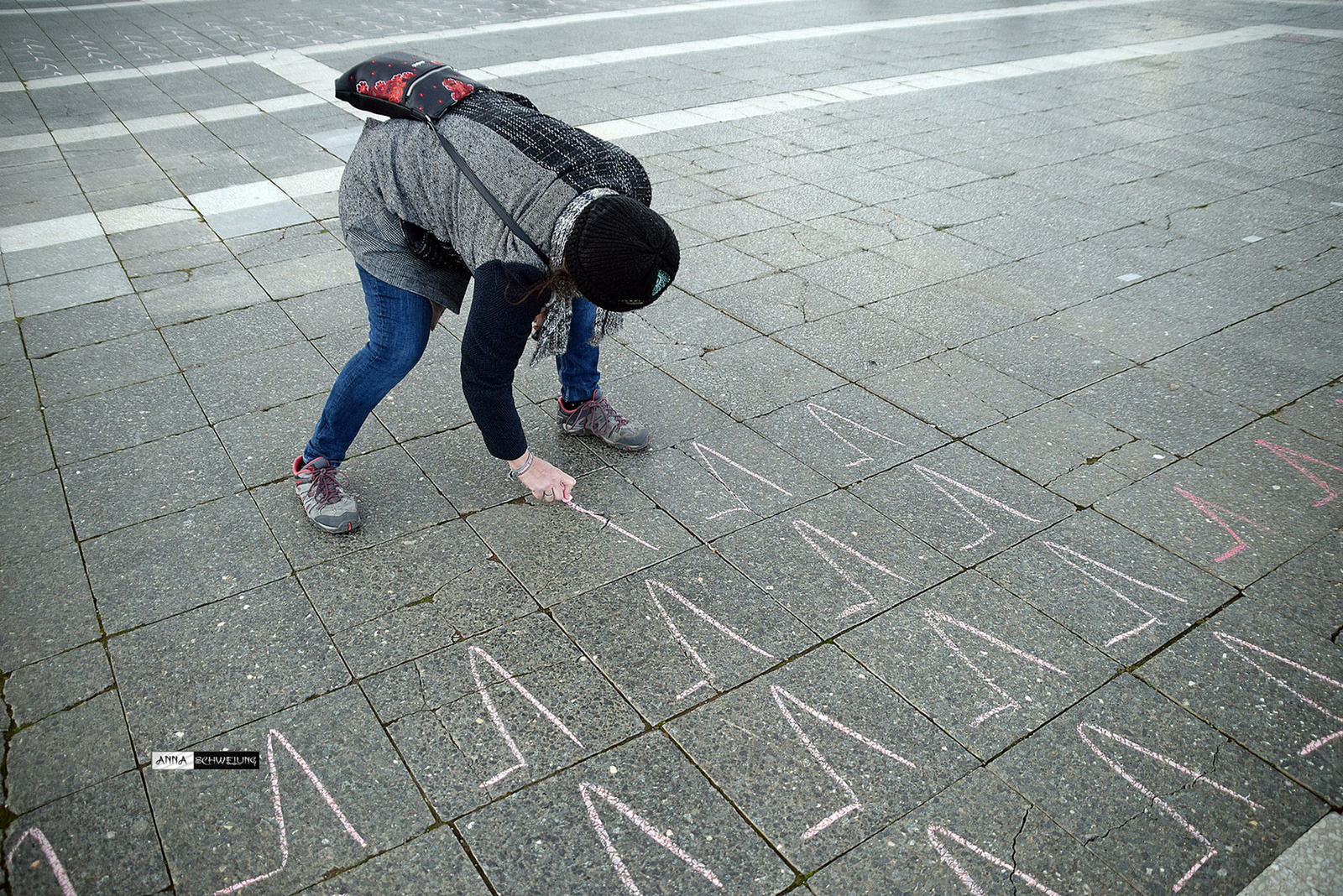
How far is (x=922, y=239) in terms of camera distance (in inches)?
213

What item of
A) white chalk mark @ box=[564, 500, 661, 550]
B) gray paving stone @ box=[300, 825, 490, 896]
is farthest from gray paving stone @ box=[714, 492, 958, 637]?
gray paving stone @ box=[300, 825, 490, 896]

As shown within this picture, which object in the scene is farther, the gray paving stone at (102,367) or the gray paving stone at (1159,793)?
the gray paving stone at (102,367)

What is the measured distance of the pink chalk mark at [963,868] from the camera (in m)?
1.99

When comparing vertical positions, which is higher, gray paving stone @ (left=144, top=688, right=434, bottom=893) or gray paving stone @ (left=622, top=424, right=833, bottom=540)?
gray paving stone @ (left=622, top=424, right=833, bottom=540)

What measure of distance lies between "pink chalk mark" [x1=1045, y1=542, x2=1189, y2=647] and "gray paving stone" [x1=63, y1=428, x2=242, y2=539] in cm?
290

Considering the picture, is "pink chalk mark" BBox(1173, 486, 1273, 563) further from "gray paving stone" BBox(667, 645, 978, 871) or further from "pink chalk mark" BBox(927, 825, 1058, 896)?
"pink chalk mark" BBox(927, 825, 1058, 896)

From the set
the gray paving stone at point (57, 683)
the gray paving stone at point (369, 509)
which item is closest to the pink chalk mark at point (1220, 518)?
the gray paving stone at point (369, 509)

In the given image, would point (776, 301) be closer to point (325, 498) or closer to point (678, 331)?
point (678, 331)

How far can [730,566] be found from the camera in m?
2.90

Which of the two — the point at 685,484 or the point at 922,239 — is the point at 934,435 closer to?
the point at 685,484

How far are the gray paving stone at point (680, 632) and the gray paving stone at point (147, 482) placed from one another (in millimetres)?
1497

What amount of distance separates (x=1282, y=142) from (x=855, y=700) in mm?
7227

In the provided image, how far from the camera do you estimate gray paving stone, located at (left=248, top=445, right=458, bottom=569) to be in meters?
2.98

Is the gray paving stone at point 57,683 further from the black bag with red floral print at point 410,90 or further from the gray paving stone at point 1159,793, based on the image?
the gray paving stone at point 1159,793
